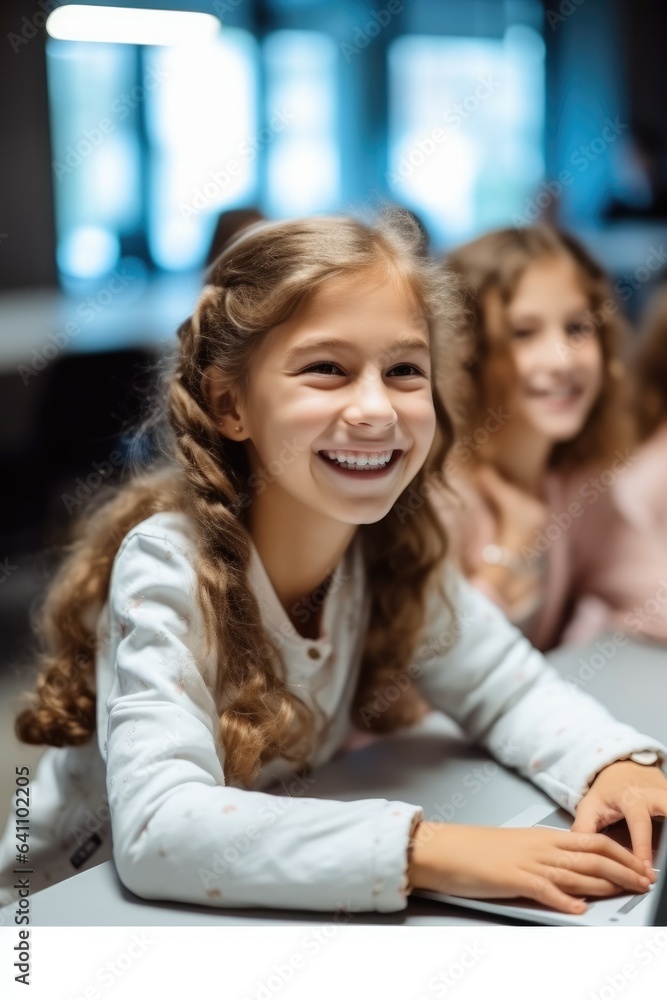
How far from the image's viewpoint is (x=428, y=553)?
780 mm

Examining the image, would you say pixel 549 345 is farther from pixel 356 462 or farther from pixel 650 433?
pixel 356 462

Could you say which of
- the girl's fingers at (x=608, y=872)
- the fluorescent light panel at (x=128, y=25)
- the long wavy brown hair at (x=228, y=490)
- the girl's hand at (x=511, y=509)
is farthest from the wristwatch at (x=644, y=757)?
the fluorescent light panel at (x=128, y=25)

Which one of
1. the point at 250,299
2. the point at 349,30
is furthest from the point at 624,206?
the point at 250,299

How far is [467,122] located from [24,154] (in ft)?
5.48

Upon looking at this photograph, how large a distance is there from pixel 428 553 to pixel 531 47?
1.39 metres

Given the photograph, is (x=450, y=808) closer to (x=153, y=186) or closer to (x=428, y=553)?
(x=428, y=553)

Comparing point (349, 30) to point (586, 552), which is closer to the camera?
point (586, 552)

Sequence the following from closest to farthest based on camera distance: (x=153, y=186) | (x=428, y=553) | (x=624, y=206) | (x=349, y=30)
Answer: (x=428, y=553) → (x=153, y=186) → (x=349, y=30) → (x=624, y=206)

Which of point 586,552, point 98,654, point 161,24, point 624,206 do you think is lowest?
point 586,552

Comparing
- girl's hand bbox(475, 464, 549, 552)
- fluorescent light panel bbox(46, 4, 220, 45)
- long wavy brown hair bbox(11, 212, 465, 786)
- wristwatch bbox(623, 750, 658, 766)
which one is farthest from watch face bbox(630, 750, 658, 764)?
fluorescent light panel bbox(46, 4, 220, 45)

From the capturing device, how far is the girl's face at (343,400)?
61 centimetres

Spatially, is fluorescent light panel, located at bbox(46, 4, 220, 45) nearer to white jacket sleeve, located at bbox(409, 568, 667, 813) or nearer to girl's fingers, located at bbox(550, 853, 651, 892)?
white jacket sleeve, located at bbox(409, 568, 667, 813)
